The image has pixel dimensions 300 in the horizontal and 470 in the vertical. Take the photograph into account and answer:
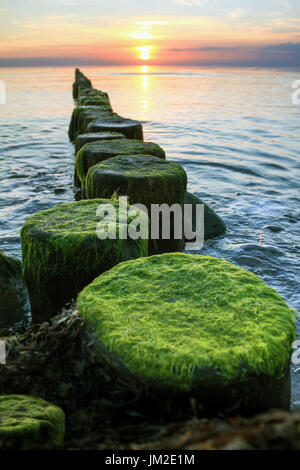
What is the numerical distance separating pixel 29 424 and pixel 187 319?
35.1 inches

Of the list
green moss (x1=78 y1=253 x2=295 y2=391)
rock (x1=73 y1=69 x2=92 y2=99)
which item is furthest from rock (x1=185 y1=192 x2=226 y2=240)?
rock (x1=73 y1=69 x2=92 y2=99)

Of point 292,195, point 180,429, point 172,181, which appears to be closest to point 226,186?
point 292,195

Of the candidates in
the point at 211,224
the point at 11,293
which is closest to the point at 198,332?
the point at 11,293

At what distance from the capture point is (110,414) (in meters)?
2.07

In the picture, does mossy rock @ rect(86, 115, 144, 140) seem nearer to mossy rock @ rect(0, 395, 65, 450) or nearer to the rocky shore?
the rocky shore

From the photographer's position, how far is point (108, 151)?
5453mm

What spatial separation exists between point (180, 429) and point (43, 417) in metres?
0.75

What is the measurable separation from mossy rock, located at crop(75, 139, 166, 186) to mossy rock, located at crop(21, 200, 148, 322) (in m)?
2.12

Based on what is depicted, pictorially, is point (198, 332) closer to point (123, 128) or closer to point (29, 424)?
point (29, 424)

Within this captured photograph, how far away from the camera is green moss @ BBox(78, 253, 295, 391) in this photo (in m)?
1.92

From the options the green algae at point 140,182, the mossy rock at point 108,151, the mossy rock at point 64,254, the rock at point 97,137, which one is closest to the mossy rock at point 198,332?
the mossy rock at point 64,254

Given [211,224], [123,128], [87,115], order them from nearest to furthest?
[211,224] < [123,128] < [87,115]
